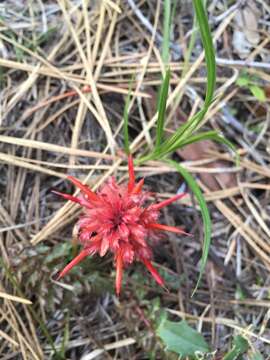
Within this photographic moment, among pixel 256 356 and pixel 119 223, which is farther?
pixel 256 356

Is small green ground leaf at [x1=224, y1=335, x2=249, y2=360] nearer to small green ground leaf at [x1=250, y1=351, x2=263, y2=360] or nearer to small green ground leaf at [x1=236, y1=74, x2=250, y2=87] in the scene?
small green ground leaf at [x1=250, y1=351, x2=263, y2=360]

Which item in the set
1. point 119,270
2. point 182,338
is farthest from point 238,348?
point 119,270

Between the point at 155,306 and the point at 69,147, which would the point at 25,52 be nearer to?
the point at 69,147

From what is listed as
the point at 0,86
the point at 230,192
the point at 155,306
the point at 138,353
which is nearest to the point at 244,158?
the point at 230,192

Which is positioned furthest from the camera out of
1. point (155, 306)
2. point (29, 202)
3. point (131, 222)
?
point (29, 202)

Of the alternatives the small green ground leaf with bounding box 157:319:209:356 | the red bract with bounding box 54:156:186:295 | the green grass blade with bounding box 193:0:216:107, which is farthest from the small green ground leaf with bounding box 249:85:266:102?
the small green ground leaf with bounding box 157:319:209:356

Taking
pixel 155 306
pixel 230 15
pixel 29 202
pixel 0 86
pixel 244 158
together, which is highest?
pixel 230 15

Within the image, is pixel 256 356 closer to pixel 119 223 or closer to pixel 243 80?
pixel 119 223
